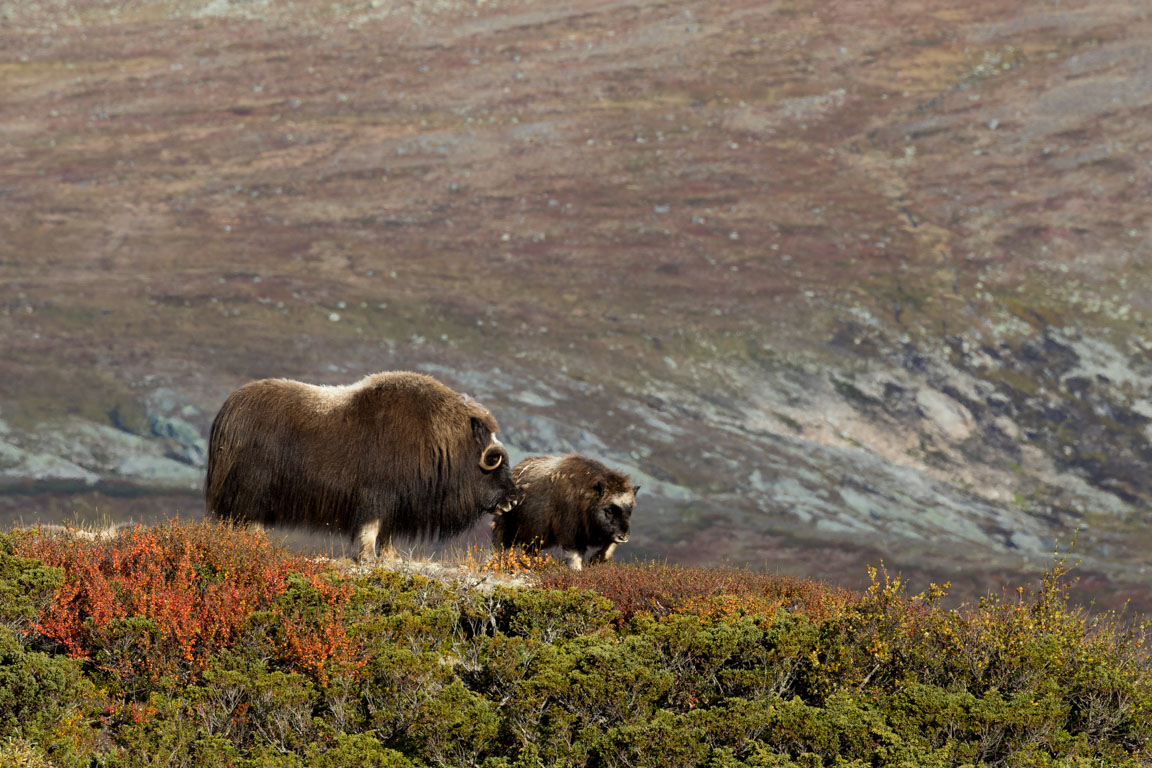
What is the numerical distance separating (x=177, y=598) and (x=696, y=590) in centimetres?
374

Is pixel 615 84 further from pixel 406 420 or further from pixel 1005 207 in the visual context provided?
pixel 406 420

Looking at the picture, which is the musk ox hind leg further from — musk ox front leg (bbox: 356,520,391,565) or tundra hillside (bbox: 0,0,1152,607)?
tundra hillside (bbox: 0,0,1152,607)

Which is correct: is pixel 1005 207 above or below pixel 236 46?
below

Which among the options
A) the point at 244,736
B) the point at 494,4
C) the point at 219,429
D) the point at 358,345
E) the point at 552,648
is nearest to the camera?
the point at 244,736

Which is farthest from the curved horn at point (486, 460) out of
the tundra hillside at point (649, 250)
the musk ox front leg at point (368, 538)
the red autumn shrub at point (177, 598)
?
the tundra hillside at point (649, 250)

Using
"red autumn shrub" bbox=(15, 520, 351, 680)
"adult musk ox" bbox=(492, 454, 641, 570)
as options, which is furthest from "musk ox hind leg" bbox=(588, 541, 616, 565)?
"red autumn shrub" bbox=(15, 520, 351, 680)

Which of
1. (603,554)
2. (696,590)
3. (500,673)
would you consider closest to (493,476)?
(603,554)

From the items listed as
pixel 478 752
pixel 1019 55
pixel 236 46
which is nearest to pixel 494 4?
pixel 236 46

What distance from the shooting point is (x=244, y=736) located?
24.4 ft

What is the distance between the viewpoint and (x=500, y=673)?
7984 mm

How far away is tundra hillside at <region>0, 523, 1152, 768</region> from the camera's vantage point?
284 inches

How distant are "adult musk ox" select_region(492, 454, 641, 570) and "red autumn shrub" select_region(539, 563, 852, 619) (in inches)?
69.1

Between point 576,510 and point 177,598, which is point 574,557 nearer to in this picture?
point 576,510

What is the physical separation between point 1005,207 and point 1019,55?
1049 centimetres
